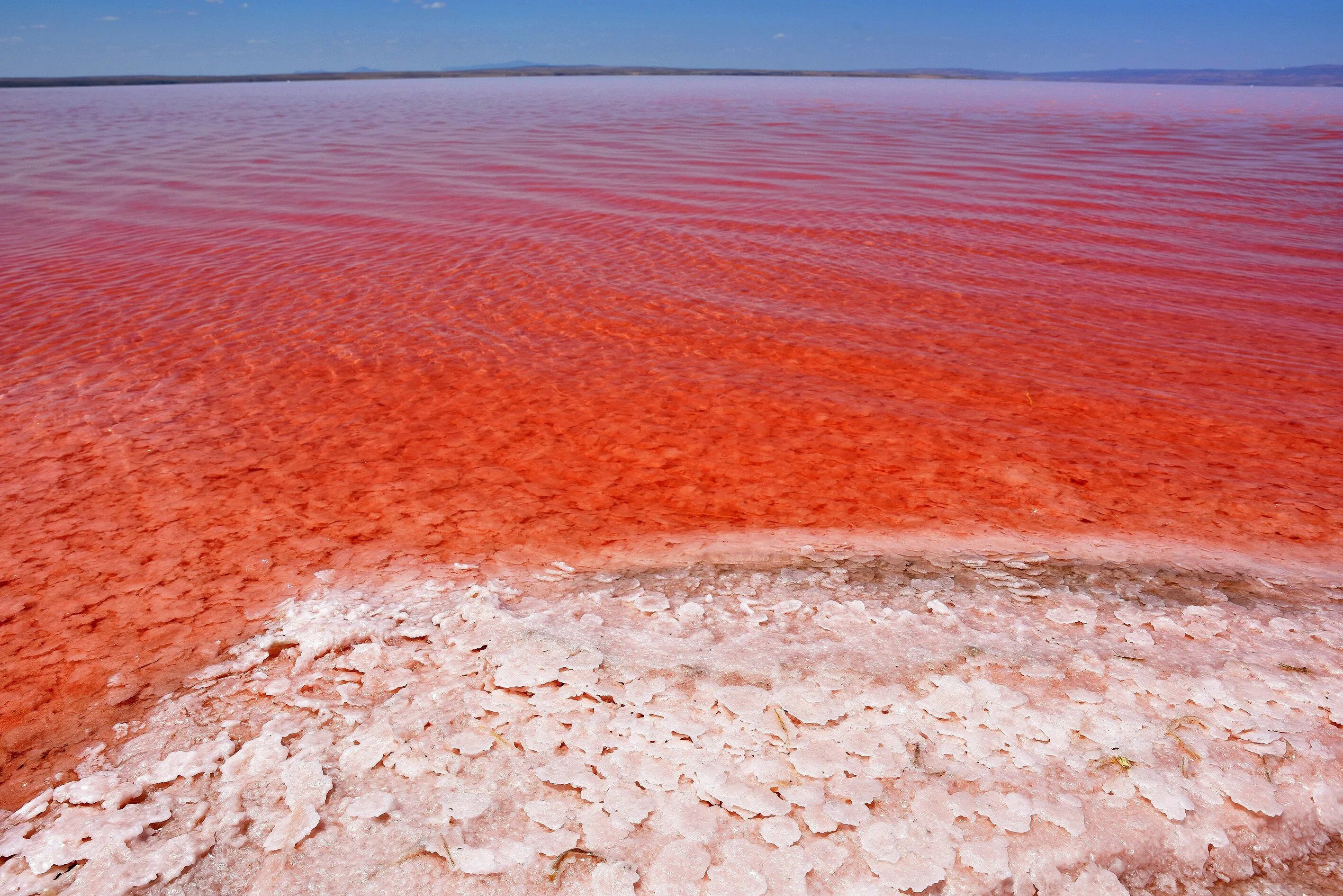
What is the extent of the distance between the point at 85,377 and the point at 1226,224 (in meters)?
8.90

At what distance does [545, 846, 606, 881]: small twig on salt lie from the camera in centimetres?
168

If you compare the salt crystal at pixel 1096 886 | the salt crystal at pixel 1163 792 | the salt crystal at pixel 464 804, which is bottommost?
the salt crystal at pixel 1096 886

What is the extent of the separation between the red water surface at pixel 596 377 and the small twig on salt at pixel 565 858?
1.26 m

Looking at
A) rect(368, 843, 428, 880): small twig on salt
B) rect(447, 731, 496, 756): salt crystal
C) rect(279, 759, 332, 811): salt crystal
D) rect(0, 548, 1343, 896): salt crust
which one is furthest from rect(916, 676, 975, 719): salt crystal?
rect(279, 759, 332, 811): salt crystal

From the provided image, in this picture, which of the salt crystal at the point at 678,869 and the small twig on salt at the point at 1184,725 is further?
the small twig on salt at the point at 1184,725

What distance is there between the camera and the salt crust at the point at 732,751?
170 cm

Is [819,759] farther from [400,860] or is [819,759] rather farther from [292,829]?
[292,829]

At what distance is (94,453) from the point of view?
11.6 ft

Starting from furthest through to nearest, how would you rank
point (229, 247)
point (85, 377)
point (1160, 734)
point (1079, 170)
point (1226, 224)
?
point (1079, 170)
point (1226, 224)
point (229, 247)
point (85, 377)
point (1160, 734)

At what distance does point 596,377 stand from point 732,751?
2767mm

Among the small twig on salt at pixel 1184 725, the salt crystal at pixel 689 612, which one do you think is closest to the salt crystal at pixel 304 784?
the salt crystal at pixel 689 612

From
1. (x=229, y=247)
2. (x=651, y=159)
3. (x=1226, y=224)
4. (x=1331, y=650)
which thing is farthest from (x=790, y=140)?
(x=1331, y=650)

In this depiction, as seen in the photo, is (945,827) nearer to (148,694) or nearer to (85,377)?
(148,694)

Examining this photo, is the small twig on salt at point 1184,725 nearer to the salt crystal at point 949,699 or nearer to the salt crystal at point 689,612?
the salt crystal at point 949,699
